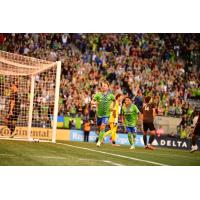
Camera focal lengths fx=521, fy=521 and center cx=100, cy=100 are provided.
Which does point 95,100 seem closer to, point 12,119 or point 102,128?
point 102,128

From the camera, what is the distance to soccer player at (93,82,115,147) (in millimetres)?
8352

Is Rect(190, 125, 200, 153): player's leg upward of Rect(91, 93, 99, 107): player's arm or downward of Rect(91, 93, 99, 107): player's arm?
downward

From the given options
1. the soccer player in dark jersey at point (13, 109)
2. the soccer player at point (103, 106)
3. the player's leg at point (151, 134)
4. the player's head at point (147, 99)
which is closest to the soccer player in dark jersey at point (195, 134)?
the player's leg at point (151, 134)

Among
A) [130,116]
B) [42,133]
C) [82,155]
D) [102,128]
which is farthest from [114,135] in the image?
[42,133]

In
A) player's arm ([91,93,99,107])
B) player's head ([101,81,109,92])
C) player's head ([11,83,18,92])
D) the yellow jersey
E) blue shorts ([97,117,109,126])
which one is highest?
player's head ([101,81,109,92])

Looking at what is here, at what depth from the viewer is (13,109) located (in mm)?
8195

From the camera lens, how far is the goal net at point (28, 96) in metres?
8.08

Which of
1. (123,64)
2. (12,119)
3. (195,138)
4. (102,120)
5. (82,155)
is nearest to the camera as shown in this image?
(82,155)

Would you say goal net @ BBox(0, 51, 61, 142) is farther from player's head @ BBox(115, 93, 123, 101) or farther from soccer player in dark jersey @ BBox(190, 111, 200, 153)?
soccer player in dark jersey @ BBox(190, 111, 200, 153)

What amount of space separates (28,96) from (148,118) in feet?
6.62

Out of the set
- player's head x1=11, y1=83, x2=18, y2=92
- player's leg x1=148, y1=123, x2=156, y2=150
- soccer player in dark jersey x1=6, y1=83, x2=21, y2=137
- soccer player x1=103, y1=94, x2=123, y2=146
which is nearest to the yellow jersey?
soccer player x1=103, y1=94, x2=123, y2=146

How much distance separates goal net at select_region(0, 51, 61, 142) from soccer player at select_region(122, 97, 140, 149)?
1.13m

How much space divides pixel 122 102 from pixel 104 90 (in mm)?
354

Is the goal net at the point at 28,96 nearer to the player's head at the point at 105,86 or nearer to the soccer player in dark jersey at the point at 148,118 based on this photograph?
the player's head at the point at 105,86
